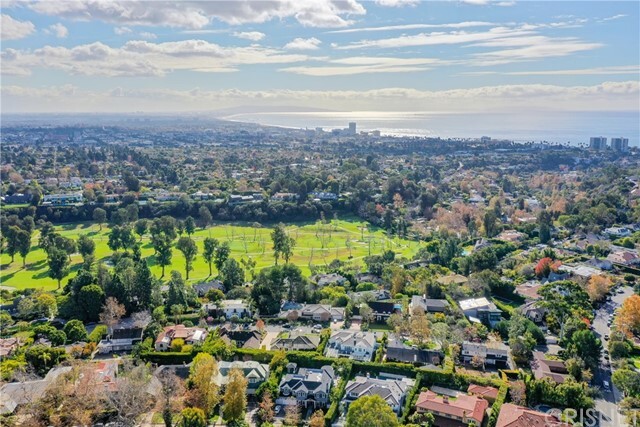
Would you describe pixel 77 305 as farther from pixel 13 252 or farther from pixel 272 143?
→ pixel 272 143

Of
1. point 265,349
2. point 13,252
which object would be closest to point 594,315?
point 265,349

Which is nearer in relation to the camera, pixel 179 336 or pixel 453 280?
pixel 179 336

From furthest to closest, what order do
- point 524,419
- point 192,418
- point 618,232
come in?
point 618,232
point 524,419
point 192,418

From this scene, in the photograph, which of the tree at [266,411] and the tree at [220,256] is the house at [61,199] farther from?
the tree at [266,411]

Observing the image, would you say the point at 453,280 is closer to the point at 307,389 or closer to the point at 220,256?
the point at 307,389

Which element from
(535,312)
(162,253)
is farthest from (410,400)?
(162,253)
